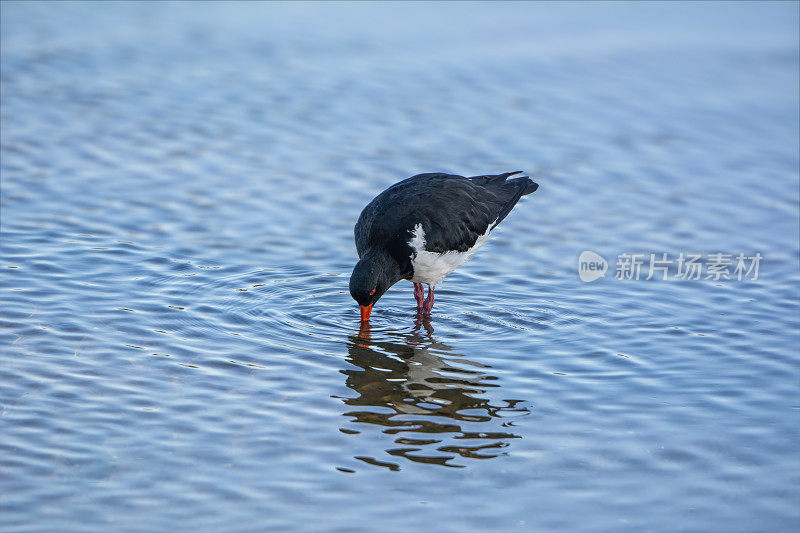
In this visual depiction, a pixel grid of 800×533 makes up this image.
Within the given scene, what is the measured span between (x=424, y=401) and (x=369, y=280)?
1.48 meters

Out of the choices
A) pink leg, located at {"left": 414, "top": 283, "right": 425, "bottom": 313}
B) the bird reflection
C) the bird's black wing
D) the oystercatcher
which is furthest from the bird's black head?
pink leg, located at {"left": 414, "top": 283, "right": 425, "bottom": 313}

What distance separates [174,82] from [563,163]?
6.12 meters

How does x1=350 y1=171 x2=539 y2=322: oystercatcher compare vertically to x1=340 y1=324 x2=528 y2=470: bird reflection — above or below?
above

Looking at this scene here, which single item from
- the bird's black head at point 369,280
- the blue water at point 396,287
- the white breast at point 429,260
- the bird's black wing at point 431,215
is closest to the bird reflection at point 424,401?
the blue water at point 396,287

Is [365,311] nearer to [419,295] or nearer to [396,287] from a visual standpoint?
[419,295]

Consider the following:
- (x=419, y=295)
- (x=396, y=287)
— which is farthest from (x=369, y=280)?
(x=396, y=287)

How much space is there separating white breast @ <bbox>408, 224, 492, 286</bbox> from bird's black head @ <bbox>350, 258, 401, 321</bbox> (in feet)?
0.71

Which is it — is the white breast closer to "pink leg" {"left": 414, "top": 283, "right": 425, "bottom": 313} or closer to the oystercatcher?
the oystercatcher

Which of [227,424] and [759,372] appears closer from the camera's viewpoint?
[227,424]

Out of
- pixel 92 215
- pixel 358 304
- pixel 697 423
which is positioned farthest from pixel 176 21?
pixel 697 423

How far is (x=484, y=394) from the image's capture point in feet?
25.3

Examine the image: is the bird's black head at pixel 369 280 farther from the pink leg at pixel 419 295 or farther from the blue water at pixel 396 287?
the pink leg at pixel 419 295

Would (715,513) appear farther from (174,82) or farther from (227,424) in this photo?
(174,82)

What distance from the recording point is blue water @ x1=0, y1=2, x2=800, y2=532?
635 cm
